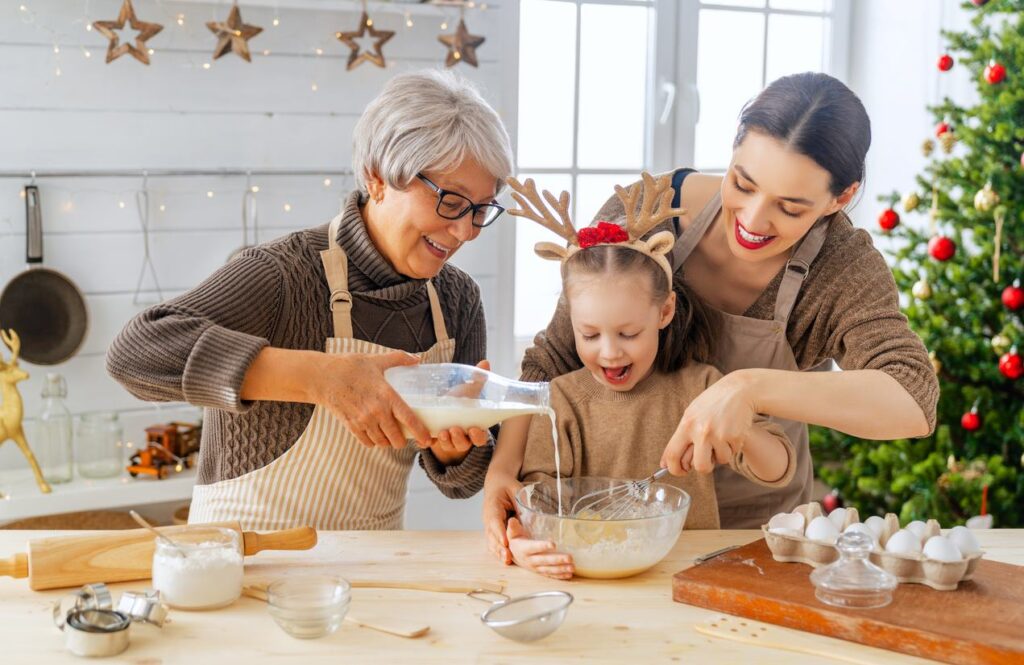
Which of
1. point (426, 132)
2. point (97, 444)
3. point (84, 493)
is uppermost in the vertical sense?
point (426, 132)

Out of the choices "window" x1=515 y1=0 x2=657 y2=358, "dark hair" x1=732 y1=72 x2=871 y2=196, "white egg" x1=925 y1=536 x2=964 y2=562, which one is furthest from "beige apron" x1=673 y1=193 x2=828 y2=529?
"window" x1=515 y1=0 x2=657 y2=358

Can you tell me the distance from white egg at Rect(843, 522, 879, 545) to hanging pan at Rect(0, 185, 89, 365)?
2.44m

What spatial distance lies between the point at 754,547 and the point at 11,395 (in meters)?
2.15

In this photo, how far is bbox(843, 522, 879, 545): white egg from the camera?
61.3 inches

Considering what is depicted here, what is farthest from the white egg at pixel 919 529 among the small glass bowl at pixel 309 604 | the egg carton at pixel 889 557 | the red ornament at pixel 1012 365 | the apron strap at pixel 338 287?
the red ornament at pixel 1012 365

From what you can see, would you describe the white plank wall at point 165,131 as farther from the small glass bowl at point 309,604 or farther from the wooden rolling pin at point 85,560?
the small glass bowl at point 309,604

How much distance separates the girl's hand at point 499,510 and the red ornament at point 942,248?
2037 mm

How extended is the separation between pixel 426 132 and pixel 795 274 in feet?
2.32

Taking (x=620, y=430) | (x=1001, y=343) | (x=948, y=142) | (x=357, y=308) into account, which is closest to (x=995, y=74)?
(x=948, y=142)

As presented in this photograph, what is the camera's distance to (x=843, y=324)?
1.94 meters

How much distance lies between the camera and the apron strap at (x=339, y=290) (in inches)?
77.7

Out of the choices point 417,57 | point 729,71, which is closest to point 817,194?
point 417,57

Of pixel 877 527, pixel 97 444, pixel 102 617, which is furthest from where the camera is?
pixel 97 444

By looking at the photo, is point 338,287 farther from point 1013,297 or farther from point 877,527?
point 1013,297
